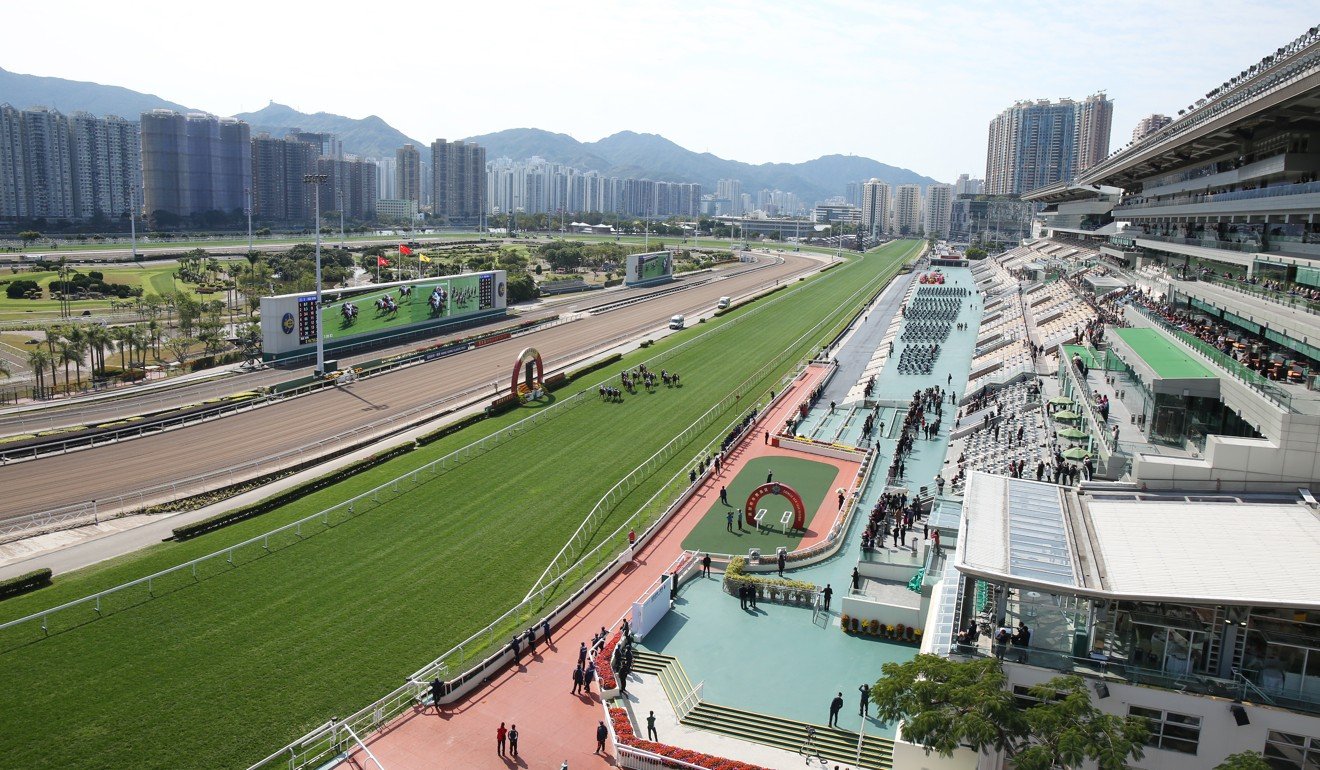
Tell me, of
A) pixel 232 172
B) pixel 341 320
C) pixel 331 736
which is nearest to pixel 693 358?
pixel 341 320

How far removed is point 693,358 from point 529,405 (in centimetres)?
1601

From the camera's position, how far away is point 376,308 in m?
55.4

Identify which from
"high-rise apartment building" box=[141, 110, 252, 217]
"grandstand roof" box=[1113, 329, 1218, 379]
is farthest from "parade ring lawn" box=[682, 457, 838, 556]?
"high-rise apartment building" box=[141, 110, 252, 217]

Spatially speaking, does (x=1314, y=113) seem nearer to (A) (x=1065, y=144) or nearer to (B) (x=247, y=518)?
(B) (x=247, y=518)

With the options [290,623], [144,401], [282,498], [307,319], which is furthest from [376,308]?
[290,623]

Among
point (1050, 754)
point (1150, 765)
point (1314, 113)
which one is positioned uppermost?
A: point (1314, 113)

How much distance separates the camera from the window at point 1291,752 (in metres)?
13.7

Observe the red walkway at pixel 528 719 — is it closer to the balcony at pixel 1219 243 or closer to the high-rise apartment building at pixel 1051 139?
the balcony at pixel 1219 243

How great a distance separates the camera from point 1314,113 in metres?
25.8

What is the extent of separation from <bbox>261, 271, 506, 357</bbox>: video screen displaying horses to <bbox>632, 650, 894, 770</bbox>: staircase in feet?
118

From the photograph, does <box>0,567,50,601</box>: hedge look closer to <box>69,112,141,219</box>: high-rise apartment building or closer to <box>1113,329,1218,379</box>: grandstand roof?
<box>1113,329,1218,379</box>: grandstand roof

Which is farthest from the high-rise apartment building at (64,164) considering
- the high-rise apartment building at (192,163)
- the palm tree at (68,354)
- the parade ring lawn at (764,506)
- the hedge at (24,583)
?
the parade ring lawn at (764,506)

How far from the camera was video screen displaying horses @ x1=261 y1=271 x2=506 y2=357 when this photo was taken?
48656 mm

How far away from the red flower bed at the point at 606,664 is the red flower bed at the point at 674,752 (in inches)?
48.8
